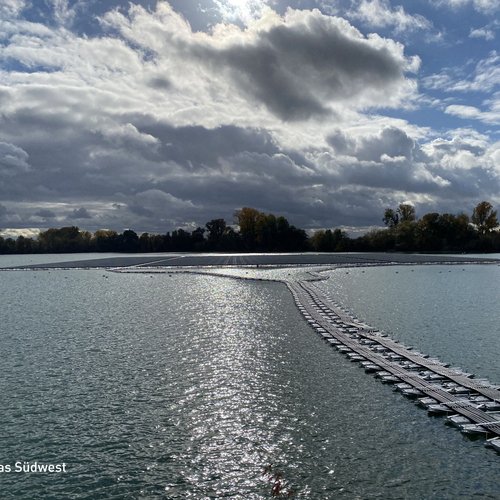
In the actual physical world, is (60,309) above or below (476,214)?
below

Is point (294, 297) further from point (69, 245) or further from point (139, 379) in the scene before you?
point (69, 245)

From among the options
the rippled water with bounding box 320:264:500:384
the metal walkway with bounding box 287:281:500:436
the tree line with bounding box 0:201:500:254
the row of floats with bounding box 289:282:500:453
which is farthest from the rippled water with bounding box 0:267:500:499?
the tree line with bounding box 0:201:500:254

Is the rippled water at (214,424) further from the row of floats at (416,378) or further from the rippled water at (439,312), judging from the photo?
the rippled water at (439,312)

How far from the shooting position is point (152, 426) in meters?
11.7

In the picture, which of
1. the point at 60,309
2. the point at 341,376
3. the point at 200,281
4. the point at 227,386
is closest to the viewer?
the point at 227,386

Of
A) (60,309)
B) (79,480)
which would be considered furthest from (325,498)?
(60,309)

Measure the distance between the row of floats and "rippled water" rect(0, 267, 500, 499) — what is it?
479 millimetres

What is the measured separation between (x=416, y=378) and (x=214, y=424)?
6799 millimetres

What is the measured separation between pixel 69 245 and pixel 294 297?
16925 centimetres

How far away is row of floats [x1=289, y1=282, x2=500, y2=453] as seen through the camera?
38.5ft

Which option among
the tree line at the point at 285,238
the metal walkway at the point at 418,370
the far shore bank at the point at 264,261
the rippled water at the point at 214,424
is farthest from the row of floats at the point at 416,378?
the tree line at the point at 285,238

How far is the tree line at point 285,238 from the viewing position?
5399 inches

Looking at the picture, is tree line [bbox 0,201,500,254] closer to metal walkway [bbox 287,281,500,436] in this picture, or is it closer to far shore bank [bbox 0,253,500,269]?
far shore bank [bbox 0,253,500,269]

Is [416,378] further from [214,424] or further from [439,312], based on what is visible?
[439,312]
